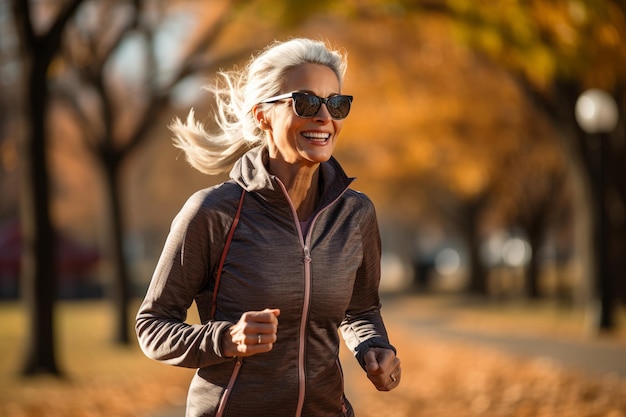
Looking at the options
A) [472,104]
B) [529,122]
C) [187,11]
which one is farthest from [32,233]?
[529,122]

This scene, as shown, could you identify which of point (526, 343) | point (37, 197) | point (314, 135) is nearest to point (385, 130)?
point (526, 343)

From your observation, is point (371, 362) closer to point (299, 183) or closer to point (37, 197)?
point (299, 183)

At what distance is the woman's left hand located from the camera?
333 cm

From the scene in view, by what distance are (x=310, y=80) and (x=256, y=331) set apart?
85cm

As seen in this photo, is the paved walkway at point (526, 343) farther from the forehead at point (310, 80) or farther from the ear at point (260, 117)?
the forehead at point (310, 80)

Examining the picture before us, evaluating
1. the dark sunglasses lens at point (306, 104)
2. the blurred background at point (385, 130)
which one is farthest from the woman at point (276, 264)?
the blurred background at point (385, 130)

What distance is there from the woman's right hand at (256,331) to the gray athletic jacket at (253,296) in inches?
5.3

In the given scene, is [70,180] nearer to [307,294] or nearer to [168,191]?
[168,191]

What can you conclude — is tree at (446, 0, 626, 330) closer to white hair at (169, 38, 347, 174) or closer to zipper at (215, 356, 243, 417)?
white hair at (169, 38, 347, 174)

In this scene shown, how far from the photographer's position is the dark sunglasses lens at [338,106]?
3285 millimetres

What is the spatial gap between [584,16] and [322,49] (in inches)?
262

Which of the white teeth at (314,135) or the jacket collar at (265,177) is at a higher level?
the white teeth at (314,135)

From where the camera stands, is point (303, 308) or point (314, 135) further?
point (314, 135)

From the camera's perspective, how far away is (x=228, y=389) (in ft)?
10.4
